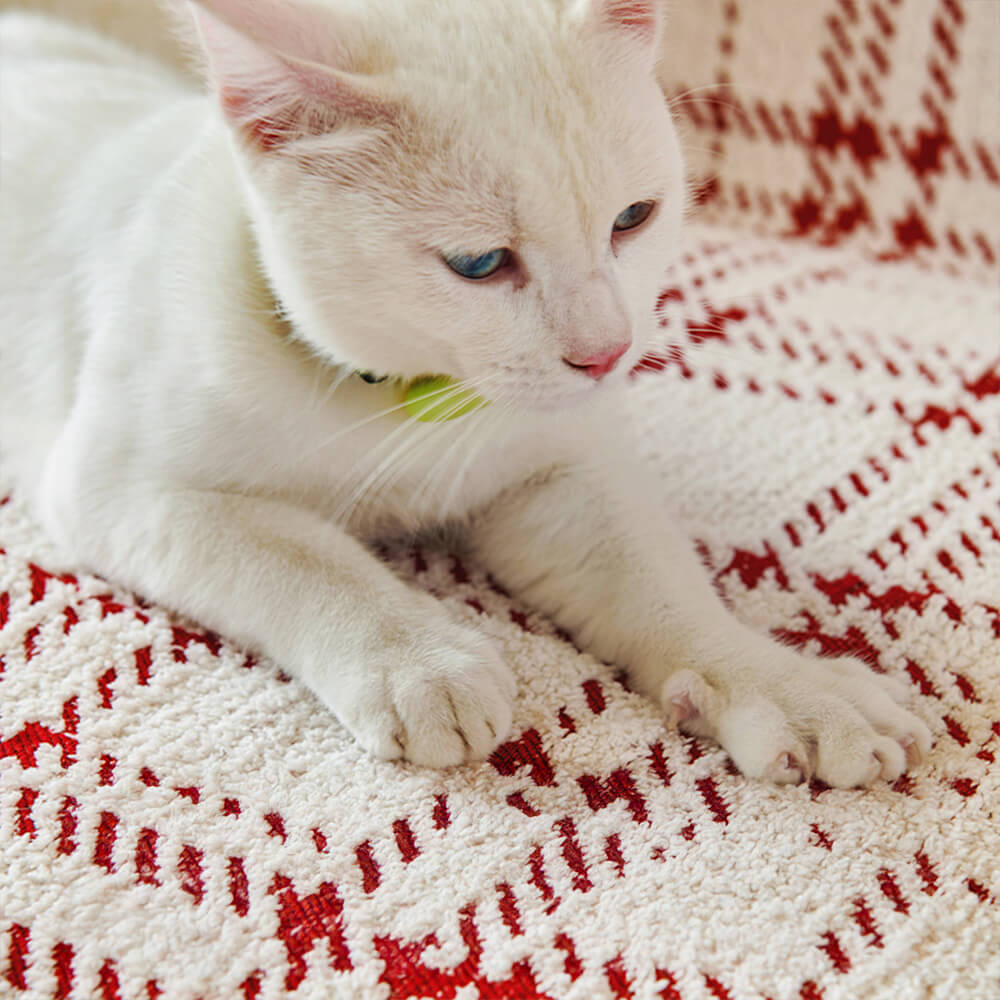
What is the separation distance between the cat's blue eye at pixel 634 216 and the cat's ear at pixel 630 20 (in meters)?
0.11

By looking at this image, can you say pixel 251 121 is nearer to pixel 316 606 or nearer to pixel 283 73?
pixel 283 73

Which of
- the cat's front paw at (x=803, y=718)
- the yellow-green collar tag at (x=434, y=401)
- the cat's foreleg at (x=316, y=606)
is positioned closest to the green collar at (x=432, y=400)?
the yellow-green collar tag at (x=434, y=401)

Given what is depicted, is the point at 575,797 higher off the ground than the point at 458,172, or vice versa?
the point at 458,172

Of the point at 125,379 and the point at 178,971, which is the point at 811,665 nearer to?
the point at 178,971

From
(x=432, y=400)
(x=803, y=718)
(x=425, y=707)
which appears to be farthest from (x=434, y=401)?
(x=803, y=718)

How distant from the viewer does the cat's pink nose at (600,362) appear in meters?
0.68

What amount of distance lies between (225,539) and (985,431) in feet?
2.31

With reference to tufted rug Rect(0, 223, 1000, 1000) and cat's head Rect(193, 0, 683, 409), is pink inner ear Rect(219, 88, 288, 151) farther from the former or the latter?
tufted rug Rect(0, 223, 1000, 1000)

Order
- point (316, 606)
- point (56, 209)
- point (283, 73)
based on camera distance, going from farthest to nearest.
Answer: point (56, 209), point (316, 606), point (283, 73)

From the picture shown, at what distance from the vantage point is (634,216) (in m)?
0.73

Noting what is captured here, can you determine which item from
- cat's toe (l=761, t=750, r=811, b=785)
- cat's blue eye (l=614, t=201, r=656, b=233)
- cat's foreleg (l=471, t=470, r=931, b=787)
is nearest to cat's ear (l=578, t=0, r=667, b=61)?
cat's blue eye (l=614, t=201, r=656, b=233)

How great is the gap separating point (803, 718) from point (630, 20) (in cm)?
47

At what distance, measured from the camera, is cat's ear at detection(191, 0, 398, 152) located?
63cm

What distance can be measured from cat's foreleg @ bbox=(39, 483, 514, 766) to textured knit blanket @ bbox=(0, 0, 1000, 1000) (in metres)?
0.02
